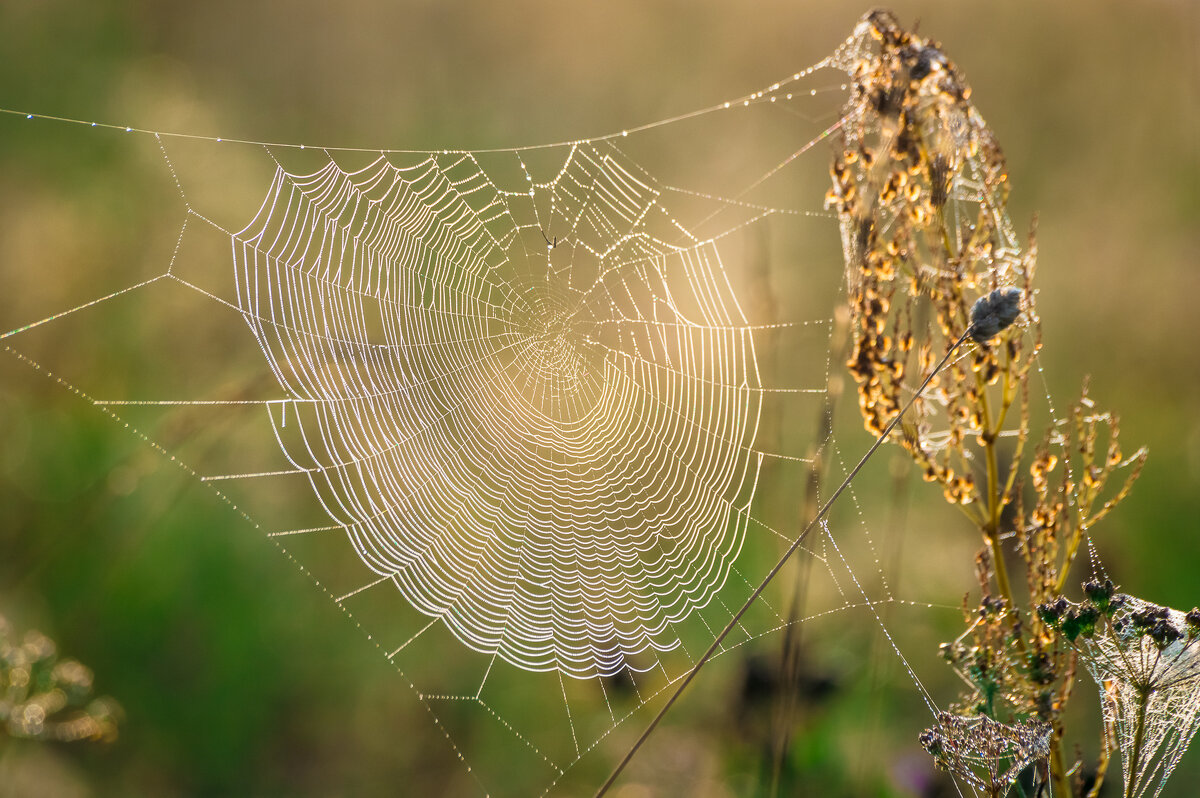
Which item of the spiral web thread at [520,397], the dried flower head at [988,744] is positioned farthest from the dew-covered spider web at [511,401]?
the dried flower head at [988,744]

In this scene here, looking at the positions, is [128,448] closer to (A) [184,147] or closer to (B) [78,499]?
(B) [78,499]

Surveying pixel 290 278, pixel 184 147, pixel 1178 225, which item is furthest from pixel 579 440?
pixel 1178 225

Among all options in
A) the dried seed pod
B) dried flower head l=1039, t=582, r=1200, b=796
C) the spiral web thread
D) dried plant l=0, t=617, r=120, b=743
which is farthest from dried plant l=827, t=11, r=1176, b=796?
dried plant l=0, t=617, r=120, b=743

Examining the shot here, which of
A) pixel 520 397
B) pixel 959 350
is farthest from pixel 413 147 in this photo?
pixel 959 350

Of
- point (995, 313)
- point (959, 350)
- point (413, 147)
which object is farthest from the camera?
point (413, 147)

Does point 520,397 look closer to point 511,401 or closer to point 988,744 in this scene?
point 511,401

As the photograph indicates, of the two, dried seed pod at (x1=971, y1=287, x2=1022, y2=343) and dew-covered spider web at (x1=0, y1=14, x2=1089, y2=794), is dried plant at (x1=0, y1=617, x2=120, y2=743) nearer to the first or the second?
dew-covered spider web at (x1=0, y1=14, x2=1089, y2=794)

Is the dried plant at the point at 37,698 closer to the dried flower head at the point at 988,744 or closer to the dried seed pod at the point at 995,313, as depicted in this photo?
the dried flower head at the point at 988,744
